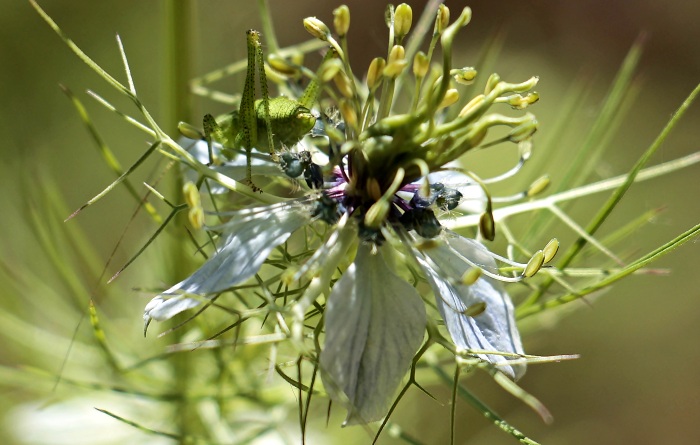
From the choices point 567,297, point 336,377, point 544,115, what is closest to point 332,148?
point 336,377

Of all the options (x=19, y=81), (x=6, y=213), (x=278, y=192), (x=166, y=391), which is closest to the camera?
(x=166, y=391)

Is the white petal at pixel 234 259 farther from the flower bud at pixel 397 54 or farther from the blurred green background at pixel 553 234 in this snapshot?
the blurred green background at pixel 553 234

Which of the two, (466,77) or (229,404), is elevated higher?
(466,77)

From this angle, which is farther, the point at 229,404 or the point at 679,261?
the point at 679,261

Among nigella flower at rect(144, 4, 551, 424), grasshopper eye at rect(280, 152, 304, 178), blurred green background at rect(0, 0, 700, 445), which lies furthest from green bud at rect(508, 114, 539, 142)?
blurred green background at rect(0, 0, 700, 445)

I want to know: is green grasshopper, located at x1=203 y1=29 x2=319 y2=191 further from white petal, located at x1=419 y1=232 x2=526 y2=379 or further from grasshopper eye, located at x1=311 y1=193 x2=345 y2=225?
white petal, located at x1=419 y1=232 x2=526 y2=379

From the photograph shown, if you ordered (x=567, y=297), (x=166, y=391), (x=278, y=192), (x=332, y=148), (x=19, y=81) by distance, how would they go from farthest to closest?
(x=19, y=81), (x=278, y=192), (x=166, y=391), (x=567, y=297), (x=332, y=148)

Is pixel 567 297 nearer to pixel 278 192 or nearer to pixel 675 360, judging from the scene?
pixel 278 192
